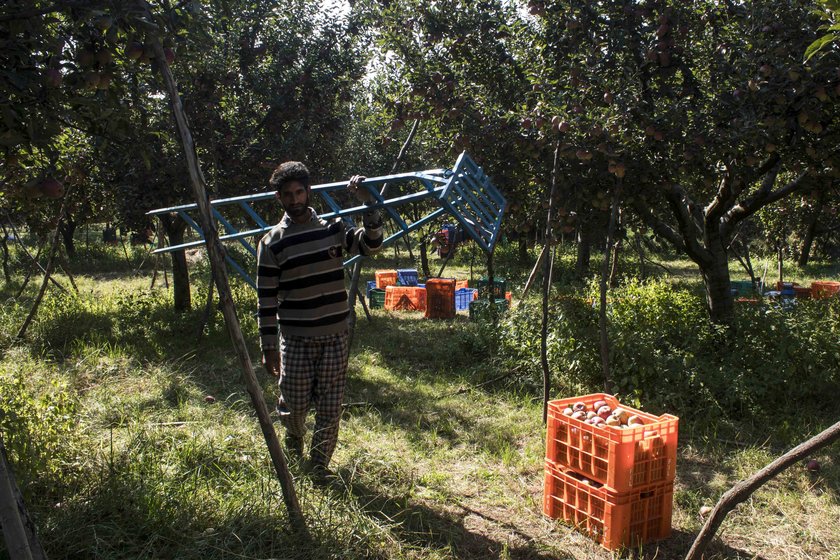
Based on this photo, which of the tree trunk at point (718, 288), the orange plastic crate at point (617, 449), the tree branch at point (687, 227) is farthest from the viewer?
the tree trunk at point (718, 288)

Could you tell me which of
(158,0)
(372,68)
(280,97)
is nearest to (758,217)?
(372,68)

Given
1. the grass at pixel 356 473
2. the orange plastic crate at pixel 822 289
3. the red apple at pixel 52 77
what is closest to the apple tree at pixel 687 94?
the grass at pixel 356 473

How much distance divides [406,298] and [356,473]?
277 inches

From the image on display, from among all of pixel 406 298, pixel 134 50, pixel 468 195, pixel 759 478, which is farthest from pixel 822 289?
pixel 134 50

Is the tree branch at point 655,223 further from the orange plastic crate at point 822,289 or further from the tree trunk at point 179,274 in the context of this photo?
the tree trunk at point 179,274

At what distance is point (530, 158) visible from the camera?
6.06 metres

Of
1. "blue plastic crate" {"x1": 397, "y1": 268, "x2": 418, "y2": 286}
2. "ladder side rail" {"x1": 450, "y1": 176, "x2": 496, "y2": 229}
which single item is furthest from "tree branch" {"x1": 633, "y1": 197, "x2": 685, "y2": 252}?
"blue plastic crate" {"x1": 397, "y1": 268, "x2": 418, "y2": 286}

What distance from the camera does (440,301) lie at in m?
9.93

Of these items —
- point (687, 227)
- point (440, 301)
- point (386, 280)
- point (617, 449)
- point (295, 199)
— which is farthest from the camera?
point (386, 280)

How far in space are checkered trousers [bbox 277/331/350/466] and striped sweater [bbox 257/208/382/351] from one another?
76mm

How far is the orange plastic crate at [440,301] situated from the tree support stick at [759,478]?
310 inches

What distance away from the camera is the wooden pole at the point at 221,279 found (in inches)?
100.0

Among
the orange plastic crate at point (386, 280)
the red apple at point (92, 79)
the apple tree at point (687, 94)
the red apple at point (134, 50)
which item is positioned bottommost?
the orange plastic crate at point (386, 280)

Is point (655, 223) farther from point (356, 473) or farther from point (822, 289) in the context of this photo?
point (822, 289)
